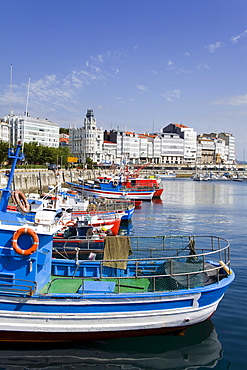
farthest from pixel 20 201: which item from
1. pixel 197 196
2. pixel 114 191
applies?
pixel 197 196

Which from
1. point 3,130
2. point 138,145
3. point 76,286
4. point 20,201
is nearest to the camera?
point 76,286

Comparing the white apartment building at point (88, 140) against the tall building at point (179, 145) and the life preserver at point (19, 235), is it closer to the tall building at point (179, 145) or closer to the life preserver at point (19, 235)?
the tall building at point (179, 145)

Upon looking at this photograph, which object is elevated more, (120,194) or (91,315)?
(120,194)

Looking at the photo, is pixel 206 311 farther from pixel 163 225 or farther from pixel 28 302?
pixel 163 225

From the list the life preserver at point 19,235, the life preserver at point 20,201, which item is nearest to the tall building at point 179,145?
the life preserver at point 20,201

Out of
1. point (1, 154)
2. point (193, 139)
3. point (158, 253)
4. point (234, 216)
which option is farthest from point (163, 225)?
point (193, 139)

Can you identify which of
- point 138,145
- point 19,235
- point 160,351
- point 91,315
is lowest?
point 160,351

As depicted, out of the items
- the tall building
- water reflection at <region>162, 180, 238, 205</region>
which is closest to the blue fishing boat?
water reflection at <region>162, 180, 238, 205</region>

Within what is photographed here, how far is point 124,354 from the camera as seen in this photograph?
10602 mm

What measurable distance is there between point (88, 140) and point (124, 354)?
14161 centimetres

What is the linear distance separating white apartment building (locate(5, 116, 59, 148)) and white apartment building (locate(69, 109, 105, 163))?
11.7 meters

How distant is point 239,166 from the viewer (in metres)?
195

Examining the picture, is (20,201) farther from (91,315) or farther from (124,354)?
(124,354)

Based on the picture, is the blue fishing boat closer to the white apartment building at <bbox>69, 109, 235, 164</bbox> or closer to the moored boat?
the moored boat
